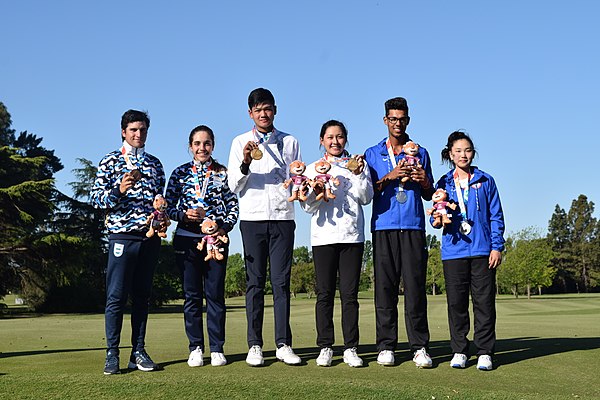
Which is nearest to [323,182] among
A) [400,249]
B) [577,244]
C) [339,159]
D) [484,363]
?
[339,159]

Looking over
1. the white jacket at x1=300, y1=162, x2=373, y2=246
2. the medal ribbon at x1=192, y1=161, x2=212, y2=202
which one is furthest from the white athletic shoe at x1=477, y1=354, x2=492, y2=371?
the medal ribbon at x1=192, y1=161, x2=212, y2=202

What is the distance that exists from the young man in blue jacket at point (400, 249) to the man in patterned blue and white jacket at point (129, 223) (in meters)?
2.13

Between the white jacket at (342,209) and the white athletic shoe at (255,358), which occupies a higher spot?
the white jacket at (342,209)

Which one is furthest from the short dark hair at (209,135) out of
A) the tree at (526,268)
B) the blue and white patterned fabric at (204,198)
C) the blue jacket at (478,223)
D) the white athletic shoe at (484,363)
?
the tree at (526,268)

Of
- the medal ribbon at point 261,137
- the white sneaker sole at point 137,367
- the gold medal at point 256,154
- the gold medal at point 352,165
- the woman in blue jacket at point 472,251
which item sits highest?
the medal ribbon at point 261,137

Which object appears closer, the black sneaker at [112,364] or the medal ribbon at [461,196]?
the black sneaker at [112,364]

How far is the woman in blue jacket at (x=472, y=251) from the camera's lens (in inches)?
235

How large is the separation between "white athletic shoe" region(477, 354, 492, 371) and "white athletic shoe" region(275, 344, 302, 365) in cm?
164

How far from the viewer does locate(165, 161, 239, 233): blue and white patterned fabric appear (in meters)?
5.96

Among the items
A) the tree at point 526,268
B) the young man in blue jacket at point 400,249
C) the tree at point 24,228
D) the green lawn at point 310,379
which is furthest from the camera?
the tree at point 526,268

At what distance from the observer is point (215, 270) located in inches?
234

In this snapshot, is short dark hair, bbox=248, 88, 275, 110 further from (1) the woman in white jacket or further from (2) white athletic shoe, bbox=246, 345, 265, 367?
(2) white athletic shoe, bbox=246, 345, 265, 367

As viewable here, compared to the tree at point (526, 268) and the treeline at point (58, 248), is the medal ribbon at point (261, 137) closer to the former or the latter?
the treeline at point (58, 248)

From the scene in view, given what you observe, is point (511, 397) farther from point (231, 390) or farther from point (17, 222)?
point (17, 222)
